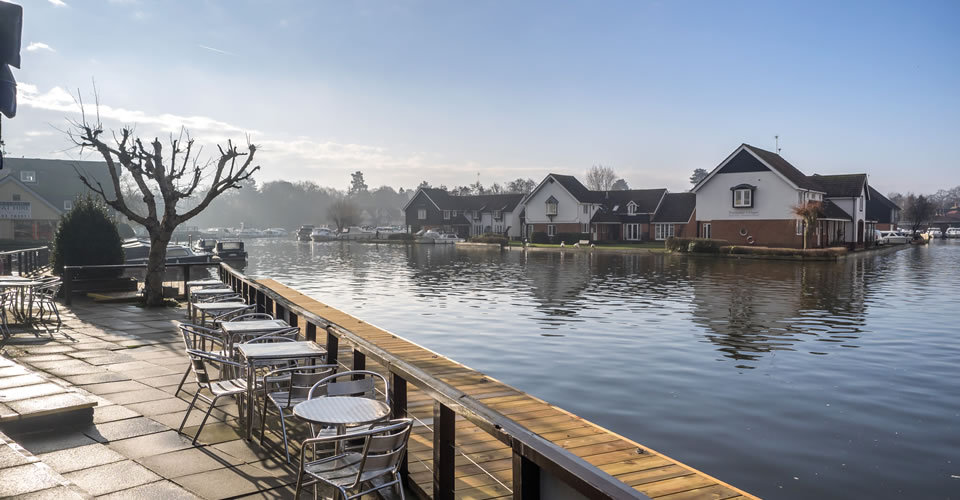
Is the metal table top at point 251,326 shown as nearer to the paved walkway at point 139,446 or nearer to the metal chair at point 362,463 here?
the paved walkway at point 139,446

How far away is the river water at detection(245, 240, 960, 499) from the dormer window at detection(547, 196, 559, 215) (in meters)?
41.5

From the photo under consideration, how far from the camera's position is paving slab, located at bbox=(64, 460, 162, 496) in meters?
4.82

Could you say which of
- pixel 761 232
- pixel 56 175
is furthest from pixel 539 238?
pixel 56 175

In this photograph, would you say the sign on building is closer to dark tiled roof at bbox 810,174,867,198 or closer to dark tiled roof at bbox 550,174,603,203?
dark tiled roof at bbox 550,174,603,203

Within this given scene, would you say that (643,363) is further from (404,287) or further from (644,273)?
(644,273)

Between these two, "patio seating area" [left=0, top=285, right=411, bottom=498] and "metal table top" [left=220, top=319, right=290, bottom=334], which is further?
"metal table top" [left=220, top=319, right=290, bottom=334]

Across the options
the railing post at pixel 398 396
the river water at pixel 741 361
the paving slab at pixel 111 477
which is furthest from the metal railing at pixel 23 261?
the railing post at pixel 398 396

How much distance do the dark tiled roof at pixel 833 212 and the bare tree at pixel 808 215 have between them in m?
4.23

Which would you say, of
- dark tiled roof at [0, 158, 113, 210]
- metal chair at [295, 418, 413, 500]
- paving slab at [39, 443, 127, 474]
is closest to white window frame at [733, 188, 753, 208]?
metal chair at [295, 418, 413, 500]

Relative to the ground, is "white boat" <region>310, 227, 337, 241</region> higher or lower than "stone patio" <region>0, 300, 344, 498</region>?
higher

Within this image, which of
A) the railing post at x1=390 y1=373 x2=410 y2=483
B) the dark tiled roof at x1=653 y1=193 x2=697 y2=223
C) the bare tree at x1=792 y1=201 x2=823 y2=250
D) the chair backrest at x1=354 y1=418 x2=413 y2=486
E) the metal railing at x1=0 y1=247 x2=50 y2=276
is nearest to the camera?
the chair backrest at x1=354 y1=418 x2=413 y2=486

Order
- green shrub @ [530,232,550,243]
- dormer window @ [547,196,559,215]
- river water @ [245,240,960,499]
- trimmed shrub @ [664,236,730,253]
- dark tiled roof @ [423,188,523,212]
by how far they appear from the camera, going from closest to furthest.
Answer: river water @ [245,240,960,499] → trimmed shrub @ [664,236,730,253] → green shrub @ [530,232,550,243] → dormer window @ [547,196,559,215] → dark tiled roof @ [423,188,523,212]

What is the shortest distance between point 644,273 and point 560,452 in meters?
30.5

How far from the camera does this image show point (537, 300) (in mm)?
22031
